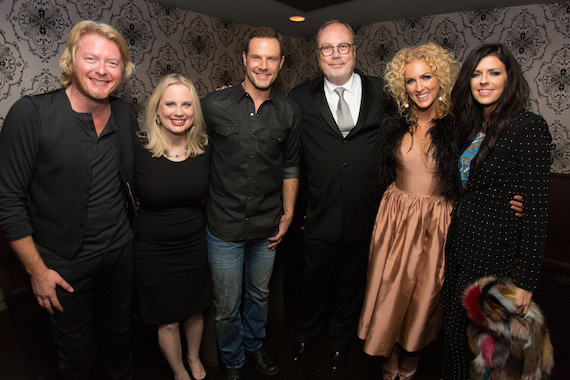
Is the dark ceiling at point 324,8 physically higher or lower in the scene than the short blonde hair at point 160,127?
higher

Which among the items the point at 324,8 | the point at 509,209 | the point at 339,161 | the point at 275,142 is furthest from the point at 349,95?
the point at 324,8

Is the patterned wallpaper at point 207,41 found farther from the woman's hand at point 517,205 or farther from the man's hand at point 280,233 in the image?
the woman's hand at point 517,205

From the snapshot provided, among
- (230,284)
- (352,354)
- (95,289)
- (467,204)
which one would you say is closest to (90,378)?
(95,289)

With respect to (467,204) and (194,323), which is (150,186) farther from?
(467,204)

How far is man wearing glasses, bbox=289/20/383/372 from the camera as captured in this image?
181 cm

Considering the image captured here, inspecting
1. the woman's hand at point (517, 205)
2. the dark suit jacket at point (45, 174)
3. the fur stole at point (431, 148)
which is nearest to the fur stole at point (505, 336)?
the woman's hand at point (517, 205)

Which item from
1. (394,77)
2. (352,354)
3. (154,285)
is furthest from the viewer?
(352,354)

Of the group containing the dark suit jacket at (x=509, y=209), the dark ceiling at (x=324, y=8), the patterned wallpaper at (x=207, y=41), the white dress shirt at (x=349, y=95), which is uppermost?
the dark ceiling at (x=324, y=8)

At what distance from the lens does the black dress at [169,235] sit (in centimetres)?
154

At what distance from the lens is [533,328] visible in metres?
1.32

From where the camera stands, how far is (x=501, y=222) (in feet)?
4.51

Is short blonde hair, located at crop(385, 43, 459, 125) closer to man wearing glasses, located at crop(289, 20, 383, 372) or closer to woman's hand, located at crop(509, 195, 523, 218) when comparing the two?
man wearing glasses, located at crop(289, 20, 383, 372)

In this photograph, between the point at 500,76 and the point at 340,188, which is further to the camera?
the point at 340,188

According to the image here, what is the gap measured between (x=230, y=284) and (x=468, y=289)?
1072 mm
